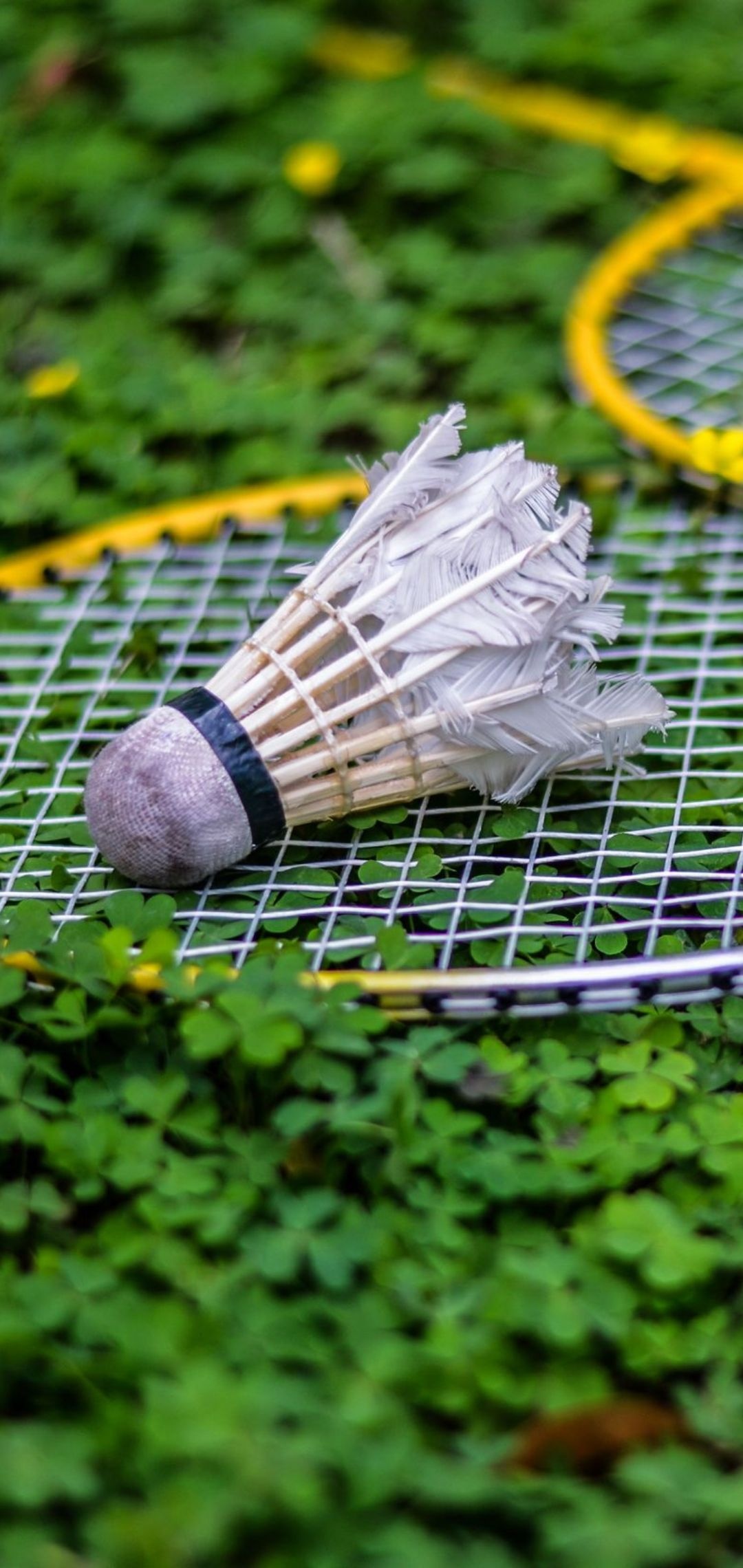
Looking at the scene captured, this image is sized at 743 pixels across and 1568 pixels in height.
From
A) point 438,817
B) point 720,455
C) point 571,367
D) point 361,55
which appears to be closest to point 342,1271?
point 438,817

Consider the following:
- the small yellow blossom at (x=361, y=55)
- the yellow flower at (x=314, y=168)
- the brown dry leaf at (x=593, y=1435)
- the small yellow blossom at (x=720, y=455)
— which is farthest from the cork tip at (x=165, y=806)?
the small yellow blossom at (x=361, y=55)

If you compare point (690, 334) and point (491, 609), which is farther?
point (690, 334)

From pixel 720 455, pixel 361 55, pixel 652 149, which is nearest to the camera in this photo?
pixel 720 455

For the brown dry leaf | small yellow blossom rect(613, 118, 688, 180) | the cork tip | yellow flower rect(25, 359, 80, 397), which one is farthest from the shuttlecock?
small yellow blossom rect(613, 118, 688, 180)

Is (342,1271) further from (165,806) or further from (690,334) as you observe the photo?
(690,334)

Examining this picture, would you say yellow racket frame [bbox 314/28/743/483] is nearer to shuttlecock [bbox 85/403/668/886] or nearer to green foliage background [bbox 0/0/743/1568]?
green foliage background [bbox 0/0/743/1568]

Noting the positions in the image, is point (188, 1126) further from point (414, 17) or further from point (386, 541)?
point (414, 17)
